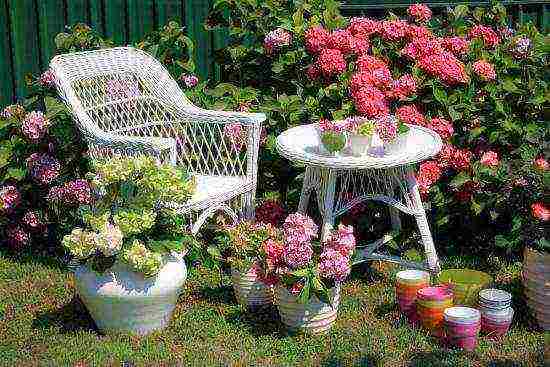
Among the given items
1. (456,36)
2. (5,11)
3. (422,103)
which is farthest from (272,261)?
(5,11)

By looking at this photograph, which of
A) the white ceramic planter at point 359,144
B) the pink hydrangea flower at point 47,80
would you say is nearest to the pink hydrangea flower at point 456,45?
the white ceramic planter at point 359,144

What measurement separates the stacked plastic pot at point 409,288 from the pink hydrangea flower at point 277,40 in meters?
1.69

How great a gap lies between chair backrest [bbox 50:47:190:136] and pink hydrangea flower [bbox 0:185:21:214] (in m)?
0.61

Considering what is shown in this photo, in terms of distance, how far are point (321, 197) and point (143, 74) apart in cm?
138

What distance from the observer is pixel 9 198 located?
504 centimetres

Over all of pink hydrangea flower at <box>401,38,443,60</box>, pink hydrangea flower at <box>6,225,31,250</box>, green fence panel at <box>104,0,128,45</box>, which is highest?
pink hydrangea flower at <box>401,38,443,60</box>

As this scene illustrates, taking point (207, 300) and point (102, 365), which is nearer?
point (102, 365)

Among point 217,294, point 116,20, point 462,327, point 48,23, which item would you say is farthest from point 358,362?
point 48,23

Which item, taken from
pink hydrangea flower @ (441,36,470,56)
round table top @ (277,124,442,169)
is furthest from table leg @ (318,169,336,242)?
pink hydrangea flower @ (441,36,470,56)

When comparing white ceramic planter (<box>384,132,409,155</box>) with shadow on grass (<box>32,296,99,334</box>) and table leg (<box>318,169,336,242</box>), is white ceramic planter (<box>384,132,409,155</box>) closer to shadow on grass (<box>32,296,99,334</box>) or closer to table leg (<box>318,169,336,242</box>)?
table leg (<box>318,169,336,242</box>)

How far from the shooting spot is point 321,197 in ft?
14.2

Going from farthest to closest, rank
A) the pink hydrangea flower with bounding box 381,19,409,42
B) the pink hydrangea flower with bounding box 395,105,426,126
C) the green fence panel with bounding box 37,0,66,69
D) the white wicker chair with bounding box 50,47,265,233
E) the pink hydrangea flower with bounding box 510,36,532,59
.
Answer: the green fence panel with bounding box 37,0,66,69 → the pink hydrangea flower with bounding box 381,19,409,42 → the pink hydrangea flower with bounding box 510,36,532,59 → the pink hydrangea flower with bounding box 395,105,426,126 → the white wicker chair with bounding box 50,47,265,233

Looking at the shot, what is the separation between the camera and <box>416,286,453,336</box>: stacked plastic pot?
3.87m

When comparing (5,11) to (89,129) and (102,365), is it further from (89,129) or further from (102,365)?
(102,365)
